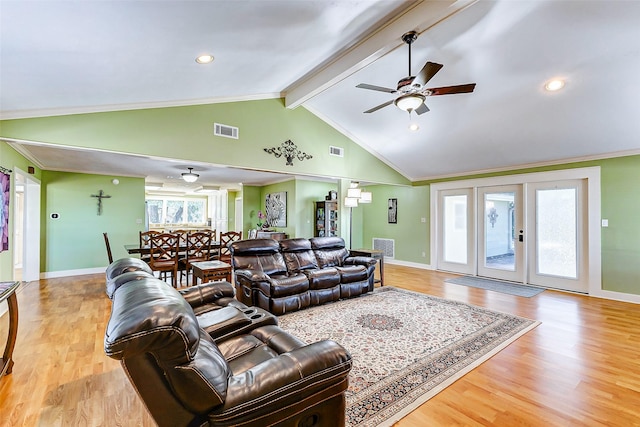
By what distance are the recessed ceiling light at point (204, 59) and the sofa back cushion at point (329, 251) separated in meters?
2.91

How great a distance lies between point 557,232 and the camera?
5.34m

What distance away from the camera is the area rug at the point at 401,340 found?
6.93 ft

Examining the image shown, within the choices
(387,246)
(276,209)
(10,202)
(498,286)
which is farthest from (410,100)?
(276,209)

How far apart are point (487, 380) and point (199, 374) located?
227 centimetres

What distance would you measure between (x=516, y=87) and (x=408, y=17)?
1895mm

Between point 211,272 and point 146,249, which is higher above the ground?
point 146,249

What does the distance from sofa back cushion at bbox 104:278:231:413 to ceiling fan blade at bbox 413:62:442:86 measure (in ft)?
8.33

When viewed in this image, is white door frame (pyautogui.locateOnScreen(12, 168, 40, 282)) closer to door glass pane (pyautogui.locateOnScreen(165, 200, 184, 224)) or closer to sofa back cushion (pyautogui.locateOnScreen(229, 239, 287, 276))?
sofa back cushion (pyautogui.locateOnScreen(229, 239, 287, 276))

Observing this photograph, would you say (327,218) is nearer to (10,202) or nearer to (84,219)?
(84,219)

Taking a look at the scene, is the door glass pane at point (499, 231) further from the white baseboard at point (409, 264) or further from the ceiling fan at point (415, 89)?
the ceiling fan at point (415, 89)

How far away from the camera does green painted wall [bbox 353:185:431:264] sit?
7.40 m

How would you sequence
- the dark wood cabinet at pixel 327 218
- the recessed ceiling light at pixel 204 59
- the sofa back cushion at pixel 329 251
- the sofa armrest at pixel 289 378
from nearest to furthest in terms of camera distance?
the sofa armrest at pixel 289 378 < the recessed ceiling light at pixel 204 59 < the sofa back cushion at pixel 329 251 < the dark wood cabinet at pixel 327 218

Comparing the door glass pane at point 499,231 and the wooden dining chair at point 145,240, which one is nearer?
the wooden dining chair at point 145,240

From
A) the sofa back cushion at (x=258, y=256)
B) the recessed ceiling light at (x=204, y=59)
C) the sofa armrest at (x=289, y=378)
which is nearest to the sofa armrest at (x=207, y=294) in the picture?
the sofa back cushion at (x=258, y=256)
